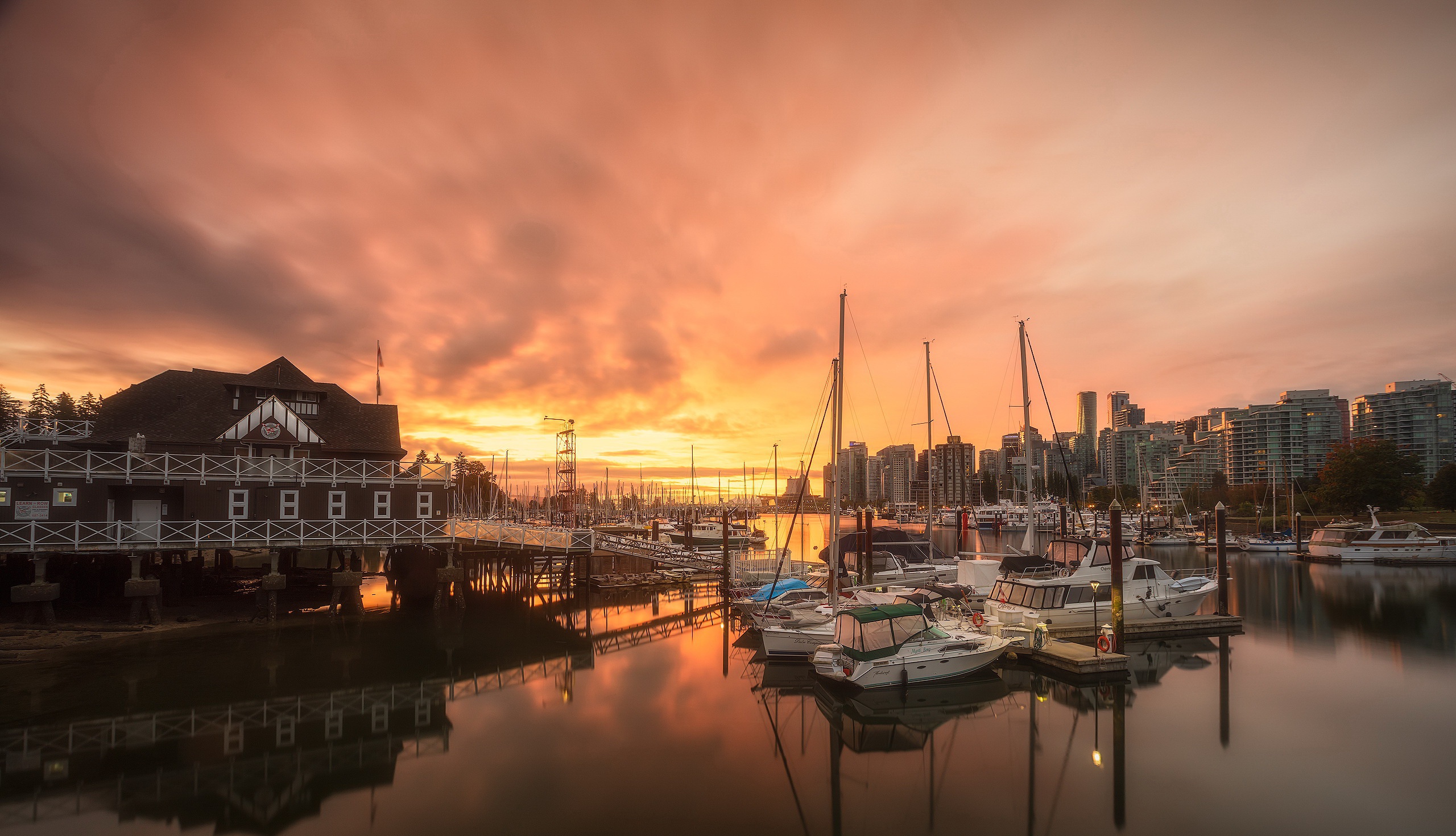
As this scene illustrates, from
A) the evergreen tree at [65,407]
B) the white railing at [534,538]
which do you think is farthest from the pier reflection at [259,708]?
the evergreen tree at [65,407]

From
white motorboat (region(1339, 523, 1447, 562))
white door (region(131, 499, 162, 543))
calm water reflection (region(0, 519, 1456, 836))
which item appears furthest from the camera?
white motorboat (region(1339, 523, 1447, 562))

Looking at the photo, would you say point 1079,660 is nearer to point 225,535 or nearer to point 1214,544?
point 225,535

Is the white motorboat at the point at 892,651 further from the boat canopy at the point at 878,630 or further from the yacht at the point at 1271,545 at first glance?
the yacht at the point at 1271,545

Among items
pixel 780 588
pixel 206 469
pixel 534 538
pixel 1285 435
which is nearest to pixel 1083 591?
pixel 780 588

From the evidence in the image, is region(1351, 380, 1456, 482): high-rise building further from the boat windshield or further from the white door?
the white door

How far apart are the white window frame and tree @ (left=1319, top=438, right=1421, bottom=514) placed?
107 m

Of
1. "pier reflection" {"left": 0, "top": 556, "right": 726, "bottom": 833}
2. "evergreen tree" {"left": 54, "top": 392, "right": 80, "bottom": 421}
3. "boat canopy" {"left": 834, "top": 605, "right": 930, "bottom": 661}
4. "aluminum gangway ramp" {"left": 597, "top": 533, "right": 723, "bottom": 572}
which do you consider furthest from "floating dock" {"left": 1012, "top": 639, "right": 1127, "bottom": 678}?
"evergreen tree" {"left": 54, "top": 392, "right": 80, "bottom": 421}

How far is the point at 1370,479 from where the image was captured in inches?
2884

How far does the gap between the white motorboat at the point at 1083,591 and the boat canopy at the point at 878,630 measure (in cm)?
705

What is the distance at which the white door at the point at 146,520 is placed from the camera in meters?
30.0

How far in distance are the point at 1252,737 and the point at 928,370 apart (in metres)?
36.2

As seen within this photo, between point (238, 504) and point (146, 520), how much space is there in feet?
13.4

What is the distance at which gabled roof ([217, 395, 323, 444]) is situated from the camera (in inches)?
1403

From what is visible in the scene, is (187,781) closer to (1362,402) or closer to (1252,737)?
(1252,737)
